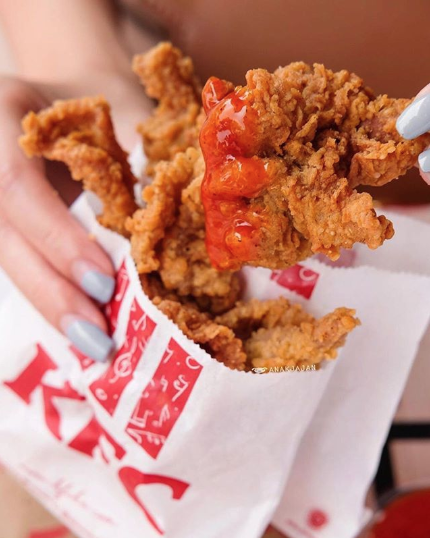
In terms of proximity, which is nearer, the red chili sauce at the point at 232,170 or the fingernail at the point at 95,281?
the red chili sauce at the point at 232,170

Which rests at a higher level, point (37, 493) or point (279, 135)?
point (279, 135)

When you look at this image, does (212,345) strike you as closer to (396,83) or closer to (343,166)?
(343,166)

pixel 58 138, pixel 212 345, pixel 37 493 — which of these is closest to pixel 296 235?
pixel 212 345

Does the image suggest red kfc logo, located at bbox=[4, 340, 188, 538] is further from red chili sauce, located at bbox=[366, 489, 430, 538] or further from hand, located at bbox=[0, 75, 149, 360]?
red chili sauce, located at bbox=[366, 489, 430, 538]

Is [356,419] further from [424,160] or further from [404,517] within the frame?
[424,160]

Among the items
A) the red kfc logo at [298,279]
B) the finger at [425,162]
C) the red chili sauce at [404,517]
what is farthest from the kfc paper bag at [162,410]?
the finger at [425,162]

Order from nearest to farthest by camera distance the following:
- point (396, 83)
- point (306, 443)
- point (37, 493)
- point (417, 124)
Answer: point (417, 124), point (396, 83), point (306, 443), point (37, 493)

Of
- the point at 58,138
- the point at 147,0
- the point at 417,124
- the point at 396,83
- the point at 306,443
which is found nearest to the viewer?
the point at 417,124

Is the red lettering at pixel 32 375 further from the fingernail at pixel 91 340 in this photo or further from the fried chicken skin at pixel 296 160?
the fried chicken skin at pixel 296 160

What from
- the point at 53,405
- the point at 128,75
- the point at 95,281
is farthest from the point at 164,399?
the point at 128,75
